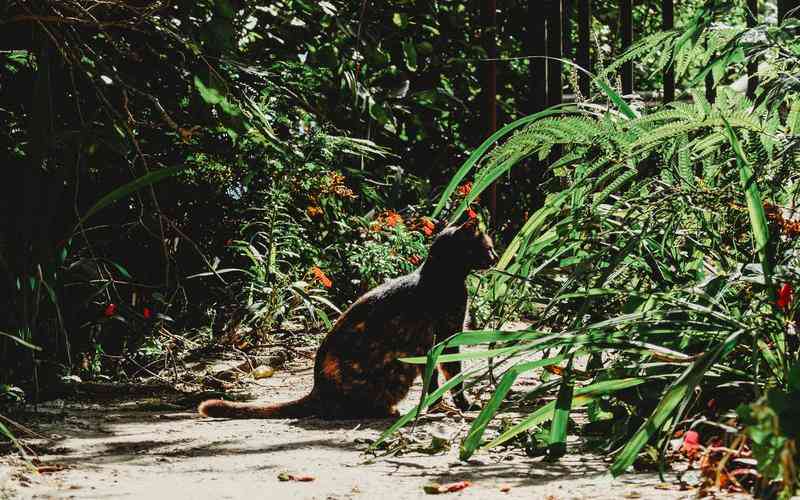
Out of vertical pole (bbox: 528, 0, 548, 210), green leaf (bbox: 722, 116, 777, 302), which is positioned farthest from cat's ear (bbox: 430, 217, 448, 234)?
green leaf (bbox: 722, 116, 777, 302)

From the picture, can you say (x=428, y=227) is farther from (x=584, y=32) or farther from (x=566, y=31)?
(x=566, y=31)

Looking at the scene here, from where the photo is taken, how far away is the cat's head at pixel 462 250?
4.54 metres

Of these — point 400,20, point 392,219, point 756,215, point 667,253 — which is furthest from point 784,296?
point 392,219

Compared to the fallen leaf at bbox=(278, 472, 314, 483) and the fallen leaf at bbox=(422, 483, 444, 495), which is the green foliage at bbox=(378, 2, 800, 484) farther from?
the fallen leaf at bbox=(278, 472, 314, 483)

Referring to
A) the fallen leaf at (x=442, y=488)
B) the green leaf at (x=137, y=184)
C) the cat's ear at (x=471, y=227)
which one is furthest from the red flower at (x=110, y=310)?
the fallen leaf at (x=442, y=488)

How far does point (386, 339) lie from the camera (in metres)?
4.42

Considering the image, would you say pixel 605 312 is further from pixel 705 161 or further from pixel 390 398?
pixel 390 398

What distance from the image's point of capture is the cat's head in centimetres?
454

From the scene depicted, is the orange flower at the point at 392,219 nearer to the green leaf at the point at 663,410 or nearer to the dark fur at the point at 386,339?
the dark fur at the point at 386,339

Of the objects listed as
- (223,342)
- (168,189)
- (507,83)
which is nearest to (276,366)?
(223,342)

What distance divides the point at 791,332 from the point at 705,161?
26.6 inches

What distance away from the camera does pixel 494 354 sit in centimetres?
248

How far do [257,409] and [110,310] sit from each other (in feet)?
3.91

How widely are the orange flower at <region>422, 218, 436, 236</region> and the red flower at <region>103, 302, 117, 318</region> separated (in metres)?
2.45
